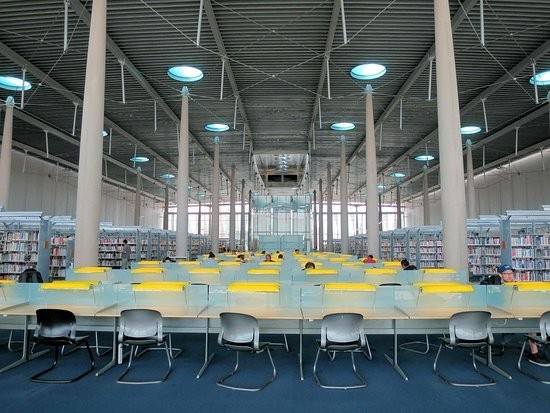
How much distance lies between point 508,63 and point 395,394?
12548 millimetres

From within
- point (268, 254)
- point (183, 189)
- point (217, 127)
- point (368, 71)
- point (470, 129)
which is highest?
point (368, 71)

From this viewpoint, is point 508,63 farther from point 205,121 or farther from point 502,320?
point 205,121

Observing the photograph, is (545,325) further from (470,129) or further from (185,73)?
(470,129)

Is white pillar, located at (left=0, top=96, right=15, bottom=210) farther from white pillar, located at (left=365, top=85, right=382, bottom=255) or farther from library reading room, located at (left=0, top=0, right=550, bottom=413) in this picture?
white pillar, located at (left=365, top=85, right=382, bottom=255)

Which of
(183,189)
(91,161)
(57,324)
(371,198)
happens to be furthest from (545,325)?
(183,189)

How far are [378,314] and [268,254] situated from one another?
10.5m

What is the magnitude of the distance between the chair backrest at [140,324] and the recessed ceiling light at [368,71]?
448 inches

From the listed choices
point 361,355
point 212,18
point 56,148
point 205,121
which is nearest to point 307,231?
point 205,121

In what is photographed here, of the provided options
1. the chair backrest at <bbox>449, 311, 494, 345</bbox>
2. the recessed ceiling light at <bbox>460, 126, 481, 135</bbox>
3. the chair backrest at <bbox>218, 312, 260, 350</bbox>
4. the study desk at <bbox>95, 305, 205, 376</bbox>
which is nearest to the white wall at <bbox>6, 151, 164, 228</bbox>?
the study desk at <bbox>95, 305, 205, 376</bbox>

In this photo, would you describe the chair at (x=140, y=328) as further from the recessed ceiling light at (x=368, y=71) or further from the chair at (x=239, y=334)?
the recessed ceiling light at (x=368, y=71)

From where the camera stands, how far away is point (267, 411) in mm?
3773

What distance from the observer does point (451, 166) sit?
7828 millimetres

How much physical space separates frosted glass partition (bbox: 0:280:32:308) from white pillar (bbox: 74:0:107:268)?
87.8 inches

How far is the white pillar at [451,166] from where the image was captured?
7.75 m
